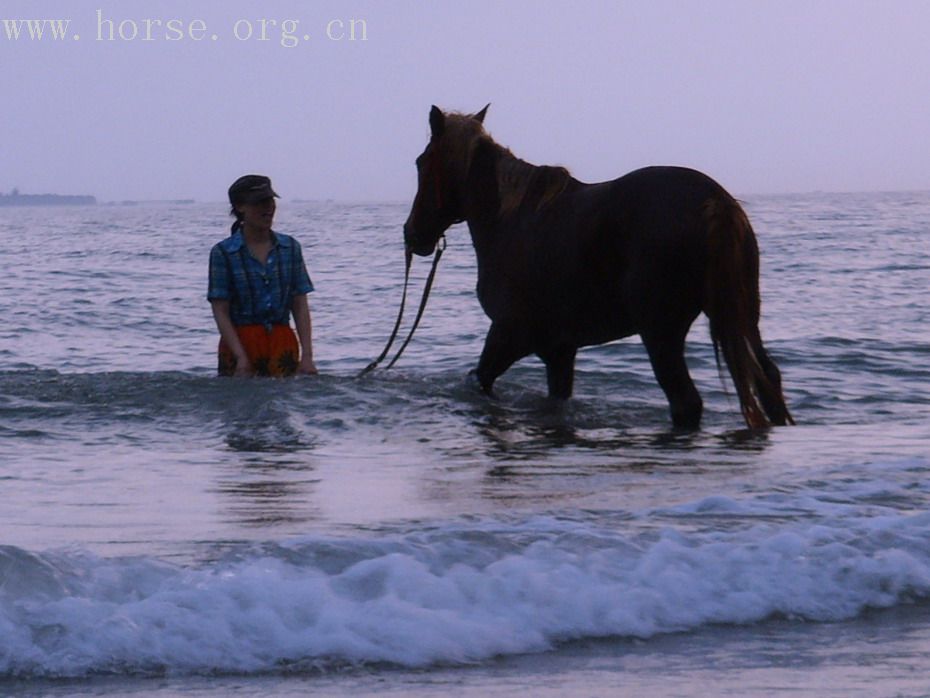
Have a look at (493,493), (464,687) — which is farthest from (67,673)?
(493,493)

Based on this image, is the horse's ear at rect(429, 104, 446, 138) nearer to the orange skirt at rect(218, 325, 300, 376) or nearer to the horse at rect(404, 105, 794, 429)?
the horse at rect(404, 105, 794, 429)

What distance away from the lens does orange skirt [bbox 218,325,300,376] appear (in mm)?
7676

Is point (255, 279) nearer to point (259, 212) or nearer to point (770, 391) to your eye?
point (259, 212)

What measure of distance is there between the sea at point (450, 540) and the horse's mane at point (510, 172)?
3.71 feet

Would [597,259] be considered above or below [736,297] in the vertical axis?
above

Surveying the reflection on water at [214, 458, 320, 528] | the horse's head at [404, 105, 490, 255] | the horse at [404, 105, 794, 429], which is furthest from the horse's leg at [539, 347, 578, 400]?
the reflection on water at [214, 458, 320, 528]

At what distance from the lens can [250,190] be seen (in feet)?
23.6

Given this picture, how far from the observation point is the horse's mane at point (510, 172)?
729cm

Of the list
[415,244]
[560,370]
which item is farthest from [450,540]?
[415,244]

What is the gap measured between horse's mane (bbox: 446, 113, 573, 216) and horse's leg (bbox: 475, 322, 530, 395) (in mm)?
625

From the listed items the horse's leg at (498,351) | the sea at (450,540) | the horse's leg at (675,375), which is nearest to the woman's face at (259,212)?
the sea at (450,540)

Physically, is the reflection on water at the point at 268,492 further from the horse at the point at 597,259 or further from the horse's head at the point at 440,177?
the horse's head at the point at 440,177

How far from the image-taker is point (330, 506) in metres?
4.84

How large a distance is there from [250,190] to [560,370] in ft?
6.40
